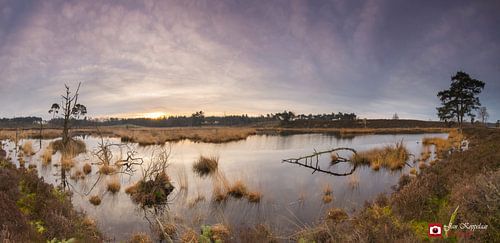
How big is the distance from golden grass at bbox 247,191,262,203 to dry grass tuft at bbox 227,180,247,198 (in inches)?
19.0

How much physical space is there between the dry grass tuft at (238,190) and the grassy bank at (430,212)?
4575 millimetres

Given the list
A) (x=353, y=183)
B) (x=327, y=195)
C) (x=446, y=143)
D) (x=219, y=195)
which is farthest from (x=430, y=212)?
(x=446, y=143)

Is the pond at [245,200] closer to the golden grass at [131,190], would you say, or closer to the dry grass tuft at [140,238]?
the golden grass at [131,190]

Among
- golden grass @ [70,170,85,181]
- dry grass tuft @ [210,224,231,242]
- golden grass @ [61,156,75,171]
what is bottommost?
golden grass @ [70,170,85,181]

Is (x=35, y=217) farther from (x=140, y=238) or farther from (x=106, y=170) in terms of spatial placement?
(x=106, y=170)

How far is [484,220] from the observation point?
205 inches

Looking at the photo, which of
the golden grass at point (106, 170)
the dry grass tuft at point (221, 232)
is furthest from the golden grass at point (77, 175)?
the dry grass tuft at point (221, 232)

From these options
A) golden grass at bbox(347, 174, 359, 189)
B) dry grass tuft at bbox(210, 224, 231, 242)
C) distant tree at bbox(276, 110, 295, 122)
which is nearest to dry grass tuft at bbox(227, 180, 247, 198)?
dry grass tuft at bbox(210, 224, 231, 242)

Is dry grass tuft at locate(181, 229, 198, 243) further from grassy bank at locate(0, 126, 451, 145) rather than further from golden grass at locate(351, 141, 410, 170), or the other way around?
grassy bank at locate(0, 126, 451, 145)

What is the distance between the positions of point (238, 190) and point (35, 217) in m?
7.76

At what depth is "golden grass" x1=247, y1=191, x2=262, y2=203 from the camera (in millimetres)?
12154

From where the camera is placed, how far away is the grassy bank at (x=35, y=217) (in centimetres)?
524

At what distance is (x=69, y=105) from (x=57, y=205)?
33.4ft

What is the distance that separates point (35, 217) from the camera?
6996 millimetres
